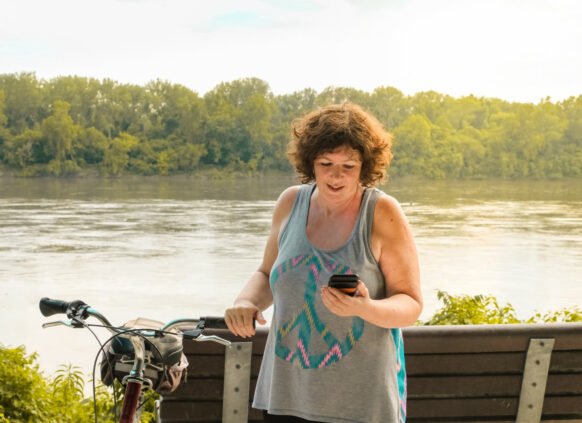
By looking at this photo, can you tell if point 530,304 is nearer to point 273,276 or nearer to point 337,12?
point 273,276

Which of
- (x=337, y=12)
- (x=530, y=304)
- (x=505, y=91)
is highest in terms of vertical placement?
(x=337, y=12)

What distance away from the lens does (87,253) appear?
24609 mm

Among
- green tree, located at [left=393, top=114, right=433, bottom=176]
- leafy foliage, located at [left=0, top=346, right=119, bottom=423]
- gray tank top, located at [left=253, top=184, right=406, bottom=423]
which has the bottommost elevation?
leafy foliage, located at [left=0, top=346, right=119, bottom=423]

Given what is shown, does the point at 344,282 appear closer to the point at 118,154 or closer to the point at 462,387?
the point at 462,387

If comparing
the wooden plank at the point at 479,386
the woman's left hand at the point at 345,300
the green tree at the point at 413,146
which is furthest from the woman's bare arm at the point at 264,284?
the green tree at the point at 413,146

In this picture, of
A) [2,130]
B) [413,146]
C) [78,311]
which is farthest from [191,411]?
[413,146]

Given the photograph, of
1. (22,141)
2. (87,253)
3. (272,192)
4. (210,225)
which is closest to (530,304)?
(87,253)

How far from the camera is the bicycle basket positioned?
1.40m

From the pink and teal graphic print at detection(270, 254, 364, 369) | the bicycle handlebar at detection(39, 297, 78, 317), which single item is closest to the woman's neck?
the pink and teal graphic print at detection(270, 254, 364, 369)

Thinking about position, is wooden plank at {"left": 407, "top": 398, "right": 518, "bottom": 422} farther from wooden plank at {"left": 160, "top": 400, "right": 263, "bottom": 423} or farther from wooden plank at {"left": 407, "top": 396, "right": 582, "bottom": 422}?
wooden plank at {"left": 160, "top": 400, "right": 263, "bottom": 423}

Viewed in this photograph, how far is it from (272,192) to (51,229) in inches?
993

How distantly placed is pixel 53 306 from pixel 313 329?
0.49 meters

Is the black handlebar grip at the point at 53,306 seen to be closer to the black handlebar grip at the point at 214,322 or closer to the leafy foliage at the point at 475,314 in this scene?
the black handlebar grip at the point at 214,322

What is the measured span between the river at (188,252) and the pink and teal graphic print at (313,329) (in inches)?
343
